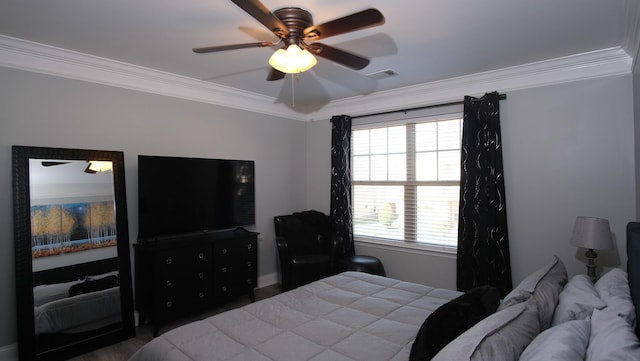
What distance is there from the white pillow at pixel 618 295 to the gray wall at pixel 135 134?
372 centimetres

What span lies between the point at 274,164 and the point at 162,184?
174cm

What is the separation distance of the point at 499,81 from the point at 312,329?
3.18 m

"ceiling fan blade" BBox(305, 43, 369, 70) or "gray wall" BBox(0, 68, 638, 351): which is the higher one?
"ceiling fan blade" BBox(305, 43, 369, 70)

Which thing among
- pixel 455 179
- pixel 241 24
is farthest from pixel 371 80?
pixel 241 24

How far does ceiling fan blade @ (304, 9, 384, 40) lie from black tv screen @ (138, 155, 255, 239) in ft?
7.24

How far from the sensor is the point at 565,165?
322 cm

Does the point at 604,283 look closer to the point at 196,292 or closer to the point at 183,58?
the point at 196,292

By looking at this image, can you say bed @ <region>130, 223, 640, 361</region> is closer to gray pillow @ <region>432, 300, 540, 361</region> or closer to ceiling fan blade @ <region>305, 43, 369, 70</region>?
gray pillow @ <region>432, 300, 540, 361</region>

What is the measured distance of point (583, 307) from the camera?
1.57 meters

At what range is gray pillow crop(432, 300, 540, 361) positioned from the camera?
118 cm

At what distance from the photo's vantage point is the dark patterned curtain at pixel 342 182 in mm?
4637

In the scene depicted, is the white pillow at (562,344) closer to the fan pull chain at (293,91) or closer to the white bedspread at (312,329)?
the white bedspread at (312,329)

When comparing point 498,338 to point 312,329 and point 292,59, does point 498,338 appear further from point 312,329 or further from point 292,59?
point 292,59

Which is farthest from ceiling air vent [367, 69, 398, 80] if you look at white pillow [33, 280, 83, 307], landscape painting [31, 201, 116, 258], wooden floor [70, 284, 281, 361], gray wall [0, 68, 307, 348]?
white pillow [33, 280, 83, 307]
